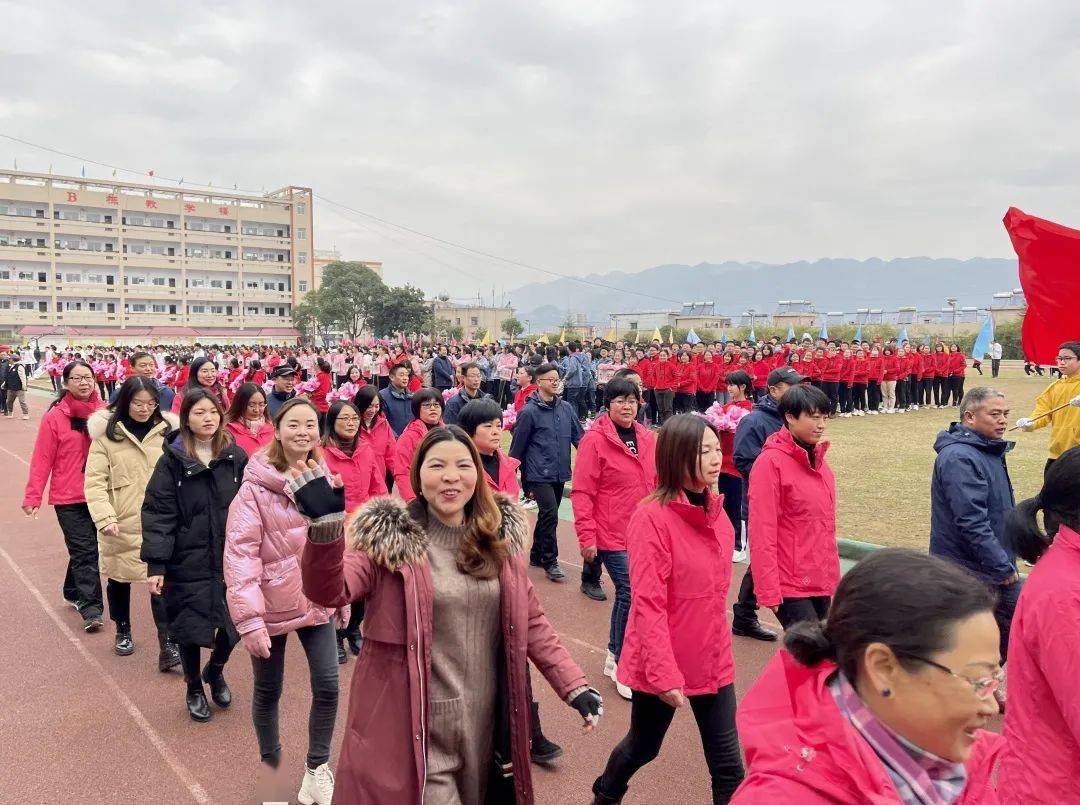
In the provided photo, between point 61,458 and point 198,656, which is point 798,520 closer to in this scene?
point 198,656

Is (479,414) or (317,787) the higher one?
(479,414)

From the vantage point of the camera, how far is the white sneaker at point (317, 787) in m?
3.55

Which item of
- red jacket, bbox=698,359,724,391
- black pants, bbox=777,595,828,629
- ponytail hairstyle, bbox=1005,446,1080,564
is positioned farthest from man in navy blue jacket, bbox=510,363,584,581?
red jacket, bbox=698,359,724,391

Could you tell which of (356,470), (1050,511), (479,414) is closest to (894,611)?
(1050,511)

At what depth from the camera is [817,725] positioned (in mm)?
1414

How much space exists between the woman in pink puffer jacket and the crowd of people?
1cm

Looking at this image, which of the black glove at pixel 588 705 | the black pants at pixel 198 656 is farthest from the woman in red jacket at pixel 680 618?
the black pants at pixel 198 656

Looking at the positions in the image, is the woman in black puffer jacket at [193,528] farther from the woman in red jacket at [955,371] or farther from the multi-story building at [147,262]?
the multi-story building at [147,262]

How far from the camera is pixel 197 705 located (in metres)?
4.50

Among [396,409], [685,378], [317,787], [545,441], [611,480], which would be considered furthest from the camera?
[685,378]

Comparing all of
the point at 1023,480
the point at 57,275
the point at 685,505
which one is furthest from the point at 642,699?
the point at 57,275

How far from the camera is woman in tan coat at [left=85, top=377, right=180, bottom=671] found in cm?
512

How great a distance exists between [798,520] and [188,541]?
10.3 feet

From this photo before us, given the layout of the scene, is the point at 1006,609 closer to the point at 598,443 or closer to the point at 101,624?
the point at 598,443
